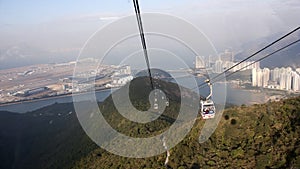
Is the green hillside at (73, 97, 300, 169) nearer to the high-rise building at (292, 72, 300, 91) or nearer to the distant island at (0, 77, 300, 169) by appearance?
the distant island at (0, 77, 300, 169)

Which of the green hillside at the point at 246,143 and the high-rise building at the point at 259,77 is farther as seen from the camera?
the high-rise building at the point at 259,77

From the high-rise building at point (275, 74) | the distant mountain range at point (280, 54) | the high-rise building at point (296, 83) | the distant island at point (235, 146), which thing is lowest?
the distant island at point (235, 146)

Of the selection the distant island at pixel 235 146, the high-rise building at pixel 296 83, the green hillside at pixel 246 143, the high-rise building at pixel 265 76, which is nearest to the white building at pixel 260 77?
the high-rise building at pixel 265 76

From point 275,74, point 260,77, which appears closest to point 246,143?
point 275,74

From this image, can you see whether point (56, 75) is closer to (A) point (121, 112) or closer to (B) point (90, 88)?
(B) point (90, 88)

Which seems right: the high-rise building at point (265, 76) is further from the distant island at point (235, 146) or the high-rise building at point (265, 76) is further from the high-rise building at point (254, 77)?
the distant island at point (235, 146)

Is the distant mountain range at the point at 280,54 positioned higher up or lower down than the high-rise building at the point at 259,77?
higher up

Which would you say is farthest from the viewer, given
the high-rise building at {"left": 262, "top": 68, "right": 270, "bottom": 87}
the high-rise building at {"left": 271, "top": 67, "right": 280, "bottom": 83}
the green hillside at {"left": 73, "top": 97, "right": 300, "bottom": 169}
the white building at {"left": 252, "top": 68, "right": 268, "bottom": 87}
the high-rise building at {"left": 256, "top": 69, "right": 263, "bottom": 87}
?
the high-rise building at {"left": 256, "top": 69, "right": 263, "bottom": 87}

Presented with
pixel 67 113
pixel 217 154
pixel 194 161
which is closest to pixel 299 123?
pixel 217 154

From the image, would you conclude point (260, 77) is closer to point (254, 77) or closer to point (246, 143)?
point (254, 77)

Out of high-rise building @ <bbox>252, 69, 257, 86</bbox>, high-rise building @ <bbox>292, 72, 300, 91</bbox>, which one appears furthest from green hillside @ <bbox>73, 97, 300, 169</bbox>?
high-rise building @ <bbox>252, 69, 257, 86</bbox>

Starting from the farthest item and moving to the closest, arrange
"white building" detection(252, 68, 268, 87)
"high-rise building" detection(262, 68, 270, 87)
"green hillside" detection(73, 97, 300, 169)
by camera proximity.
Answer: "white building" detection(252, 68, 268, 87) → "high-rise building" detection(262, 68, 270, 87) → "green hillside" detection(73, 97, 300, 169)
